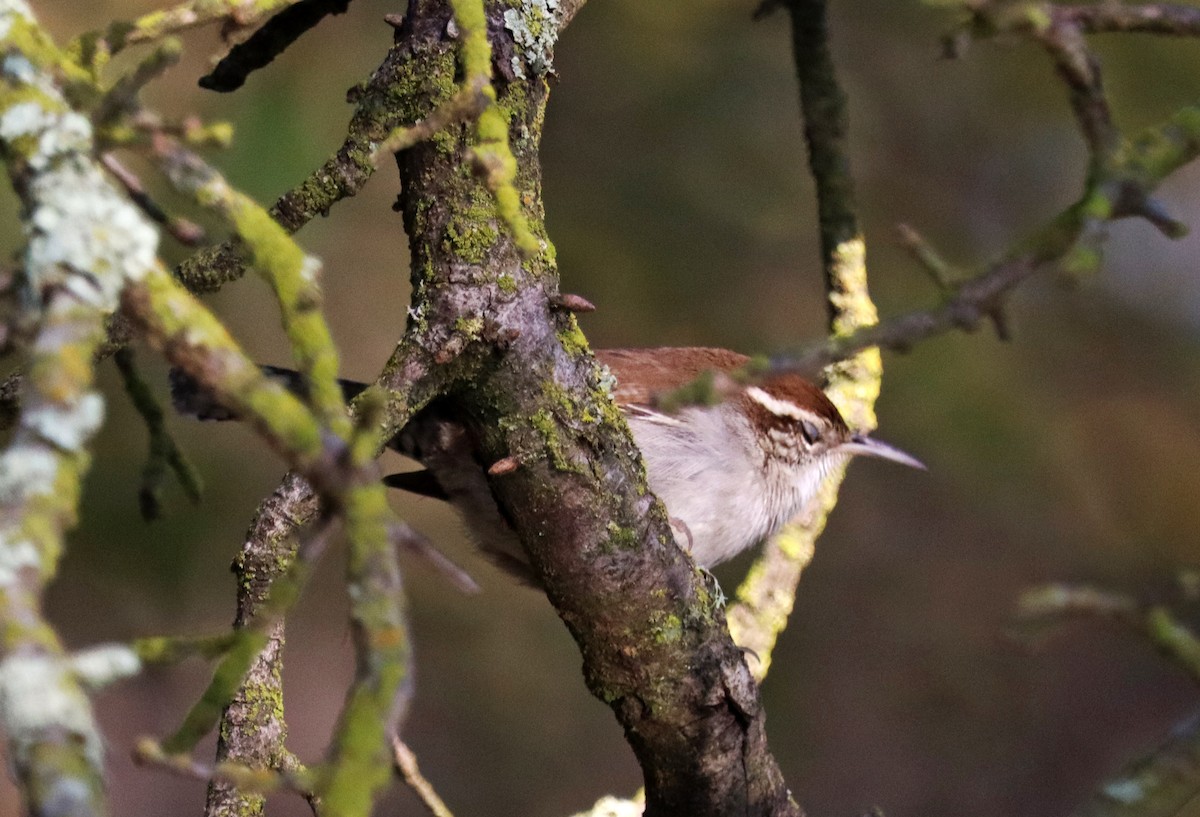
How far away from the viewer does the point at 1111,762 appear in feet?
20.7

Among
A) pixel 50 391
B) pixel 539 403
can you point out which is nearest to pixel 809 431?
pixel 539 403

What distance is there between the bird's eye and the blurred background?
1474 millimetres

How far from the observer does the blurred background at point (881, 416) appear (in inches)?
222

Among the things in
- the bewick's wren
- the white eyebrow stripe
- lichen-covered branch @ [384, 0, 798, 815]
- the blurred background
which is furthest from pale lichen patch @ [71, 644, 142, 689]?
the blurred background

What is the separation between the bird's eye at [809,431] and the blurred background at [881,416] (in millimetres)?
1474

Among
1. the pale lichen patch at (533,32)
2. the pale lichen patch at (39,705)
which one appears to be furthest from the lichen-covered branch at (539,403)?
the pale lichen patch at (39,705)

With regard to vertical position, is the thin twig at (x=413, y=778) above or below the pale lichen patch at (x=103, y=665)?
below

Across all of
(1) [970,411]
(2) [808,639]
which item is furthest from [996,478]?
(2) [808,639]

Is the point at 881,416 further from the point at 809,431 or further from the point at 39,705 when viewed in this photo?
the point at 39,705

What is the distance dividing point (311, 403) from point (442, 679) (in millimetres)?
4781

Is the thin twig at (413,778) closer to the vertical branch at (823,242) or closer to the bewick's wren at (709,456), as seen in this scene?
the bewick's wren at (709,456)

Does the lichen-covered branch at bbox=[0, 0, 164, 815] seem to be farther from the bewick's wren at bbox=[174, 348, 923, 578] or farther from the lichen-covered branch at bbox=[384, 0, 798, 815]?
the bewick's wren at bbox=[174, 348, 923, 578]

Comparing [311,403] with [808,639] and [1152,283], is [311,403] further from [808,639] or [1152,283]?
[1152,283]

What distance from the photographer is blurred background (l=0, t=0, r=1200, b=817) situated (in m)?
5.64
